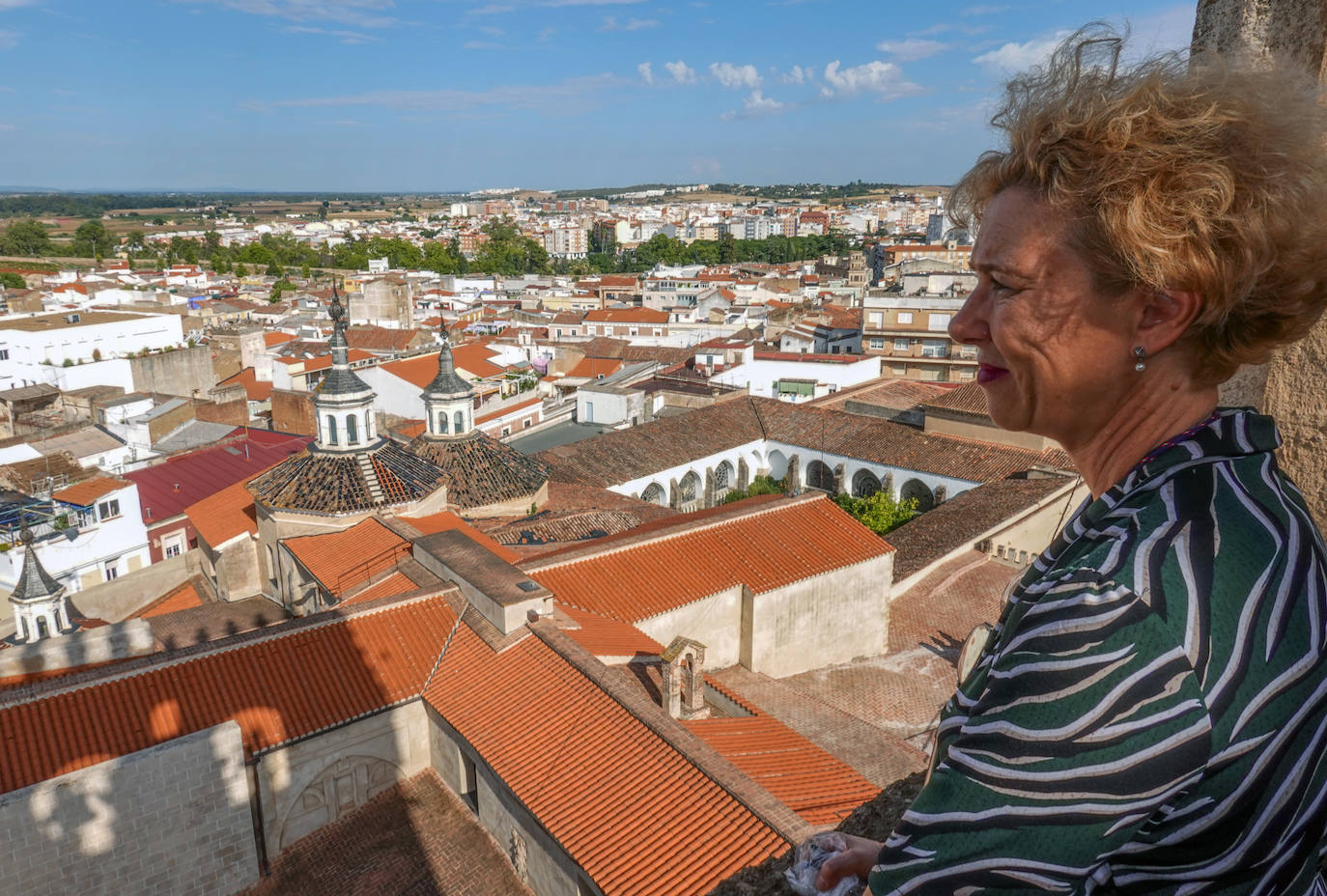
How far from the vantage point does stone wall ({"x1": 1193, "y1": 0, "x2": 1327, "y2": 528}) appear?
2604 millimetres

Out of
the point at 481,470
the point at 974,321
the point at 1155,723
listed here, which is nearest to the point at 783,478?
the point at 481,470

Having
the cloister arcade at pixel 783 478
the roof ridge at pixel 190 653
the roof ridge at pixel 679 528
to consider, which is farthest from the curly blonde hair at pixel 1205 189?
the cloister arcade at pixel 783 478

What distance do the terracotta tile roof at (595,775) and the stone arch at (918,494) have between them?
19006mm

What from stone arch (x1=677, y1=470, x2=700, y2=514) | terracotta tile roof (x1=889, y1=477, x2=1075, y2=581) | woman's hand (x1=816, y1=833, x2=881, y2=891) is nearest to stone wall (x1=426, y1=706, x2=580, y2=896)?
woman's hand (x1=816, y1=833, x2=881, y2=891)

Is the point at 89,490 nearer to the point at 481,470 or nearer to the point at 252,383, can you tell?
the point at 481,470

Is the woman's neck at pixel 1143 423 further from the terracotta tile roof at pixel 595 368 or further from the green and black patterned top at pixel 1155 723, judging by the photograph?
the terracotta tile roof at pixel 595 368

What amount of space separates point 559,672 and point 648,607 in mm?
3381

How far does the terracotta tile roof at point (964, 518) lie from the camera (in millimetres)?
19828

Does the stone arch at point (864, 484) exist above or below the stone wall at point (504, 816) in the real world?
below

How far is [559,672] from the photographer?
32.7 feet

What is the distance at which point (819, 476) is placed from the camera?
30422mm

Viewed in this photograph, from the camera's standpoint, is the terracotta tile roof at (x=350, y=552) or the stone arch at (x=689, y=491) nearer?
the terracotta tile roof at (x=350, y=552)

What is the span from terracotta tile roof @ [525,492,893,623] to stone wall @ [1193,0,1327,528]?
10.8 m

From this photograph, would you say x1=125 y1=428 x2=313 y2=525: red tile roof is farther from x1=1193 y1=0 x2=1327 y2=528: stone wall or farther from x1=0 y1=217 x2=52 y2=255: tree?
x1=0 y1=217 x2=52 y2=255: tree
